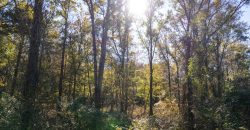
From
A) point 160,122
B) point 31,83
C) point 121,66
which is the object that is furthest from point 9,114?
point 121,66

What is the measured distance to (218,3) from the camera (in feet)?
100

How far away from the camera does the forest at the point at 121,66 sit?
1377 cm

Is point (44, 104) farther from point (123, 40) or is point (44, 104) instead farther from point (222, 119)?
point (123, 40)

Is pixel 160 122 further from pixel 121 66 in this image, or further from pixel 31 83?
pixel 121 66

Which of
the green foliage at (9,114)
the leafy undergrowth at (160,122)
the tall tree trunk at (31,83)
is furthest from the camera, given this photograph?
the leafy undergrowth at (160,122)

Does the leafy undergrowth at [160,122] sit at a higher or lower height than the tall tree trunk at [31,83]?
lower

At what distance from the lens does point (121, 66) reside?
3756 centimetres

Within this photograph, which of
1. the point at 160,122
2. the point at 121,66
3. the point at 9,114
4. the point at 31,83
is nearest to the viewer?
the point at 9,114

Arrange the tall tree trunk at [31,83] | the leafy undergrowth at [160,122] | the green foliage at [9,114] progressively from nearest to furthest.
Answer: the green foliage at [9,114], the tall tree trunk at [31,83], the leafy undergrowth at [160,122]

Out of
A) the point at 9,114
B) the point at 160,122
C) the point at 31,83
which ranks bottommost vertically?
the point at 160,122

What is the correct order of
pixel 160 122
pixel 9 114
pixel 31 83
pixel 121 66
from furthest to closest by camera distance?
pixel 121 66
pixel 160 122
pixel 31 83
pixel 9 114

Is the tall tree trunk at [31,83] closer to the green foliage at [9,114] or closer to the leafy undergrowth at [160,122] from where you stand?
the green foliage at [9,114]

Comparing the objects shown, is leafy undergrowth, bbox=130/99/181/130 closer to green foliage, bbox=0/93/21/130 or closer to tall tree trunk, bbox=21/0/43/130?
tall tree trunk, bbox=21/0/43/130

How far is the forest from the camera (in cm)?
1377
